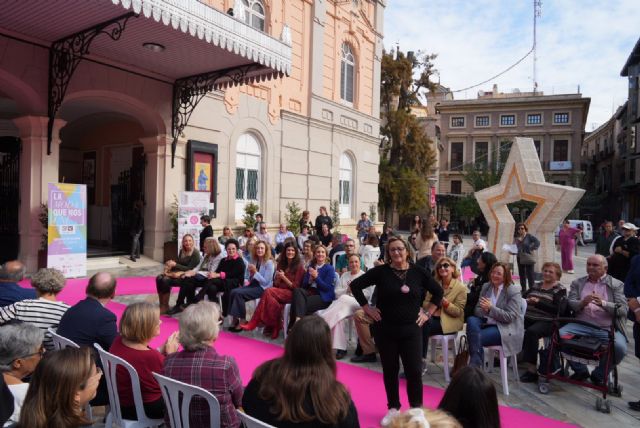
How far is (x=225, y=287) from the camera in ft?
22.3

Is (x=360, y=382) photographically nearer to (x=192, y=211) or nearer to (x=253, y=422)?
(x=253, y=422)

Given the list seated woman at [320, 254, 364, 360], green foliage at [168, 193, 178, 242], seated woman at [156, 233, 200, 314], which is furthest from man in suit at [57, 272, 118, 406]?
green foliage at [168, 193, 178, 242]

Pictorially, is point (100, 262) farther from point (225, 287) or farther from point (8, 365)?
point (8, 365)

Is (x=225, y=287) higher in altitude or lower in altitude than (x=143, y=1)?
lower

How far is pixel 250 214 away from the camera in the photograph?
12852 millimetres

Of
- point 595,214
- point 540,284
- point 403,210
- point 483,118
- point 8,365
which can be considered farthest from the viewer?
point 483,118

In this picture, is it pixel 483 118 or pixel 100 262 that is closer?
pixel 100 262

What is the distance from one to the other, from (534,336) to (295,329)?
130 inches

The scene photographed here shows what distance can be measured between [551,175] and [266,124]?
36365mm

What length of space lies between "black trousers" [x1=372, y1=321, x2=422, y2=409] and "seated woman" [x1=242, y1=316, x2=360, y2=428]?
135 cm

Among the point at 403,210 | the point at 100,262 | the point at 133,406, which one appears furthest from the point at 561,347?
the point at 403,210

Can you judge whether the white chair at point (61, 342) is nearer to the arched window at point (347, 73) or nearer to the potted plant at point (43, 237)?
the potted plant at point (43, 237)

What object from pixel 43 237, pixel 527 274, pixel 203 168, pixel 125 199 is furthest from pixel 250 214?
pixel 527 274

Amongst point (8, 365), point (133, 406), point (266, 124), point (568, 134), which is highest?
point (568, 134)
